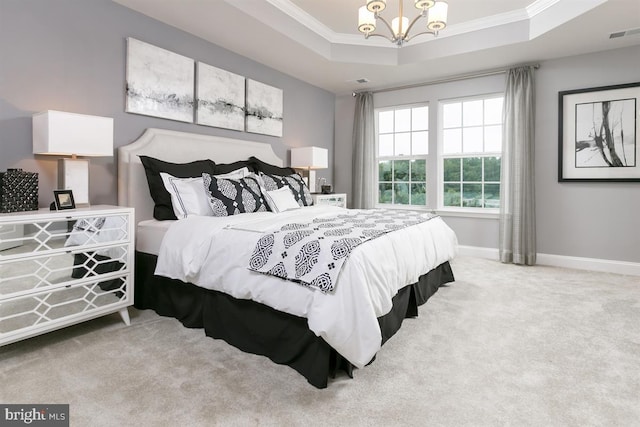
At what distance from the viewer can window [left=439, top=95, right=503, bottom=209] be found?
4.73 metres

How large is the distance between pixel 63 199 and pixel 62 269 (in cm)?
44

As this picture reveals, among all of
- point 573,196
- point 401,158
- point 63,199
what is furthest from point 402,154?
point 63,199

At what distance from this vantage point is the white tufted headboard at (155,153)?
2.93m

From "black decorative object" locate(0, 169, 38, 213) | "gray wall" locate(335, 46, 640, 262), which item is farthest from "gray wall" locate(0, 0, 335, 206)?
"gray wall" locate(335, 46, 640, 262)

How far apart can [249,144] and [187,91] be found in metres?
0.87

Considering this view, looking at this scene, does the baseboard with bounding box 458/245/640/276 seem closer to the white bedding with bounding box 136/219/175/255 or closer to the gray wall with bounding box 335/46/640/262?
the gray wall with bounding box 335/46/640/262

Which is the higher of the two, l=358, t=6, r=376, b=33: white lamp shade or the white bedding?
l=358, t=6, r=376, b=33: white lamp shade

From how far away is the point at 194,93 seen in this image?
3.52 metres

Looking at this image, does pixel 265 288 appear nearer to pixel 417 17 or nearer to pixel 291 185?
pixel 291 185

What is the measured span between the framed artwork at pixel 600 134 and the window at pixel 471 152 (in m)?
0.74

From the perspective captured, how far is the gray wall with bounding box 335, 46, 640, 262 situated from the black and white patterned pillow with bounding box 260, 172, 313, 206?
248 centimetres

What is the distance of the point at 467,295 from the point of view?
10.3 feet

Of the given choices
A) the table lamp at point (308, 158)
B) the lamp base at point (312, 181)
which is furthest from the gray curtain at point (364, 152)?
the table lamp at point (308, 158)

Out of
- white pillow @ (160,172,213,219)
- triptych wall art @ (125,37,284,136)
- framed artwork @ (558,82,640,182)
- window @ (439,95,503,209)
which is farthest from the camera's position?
window @ (439,95,503,209)
